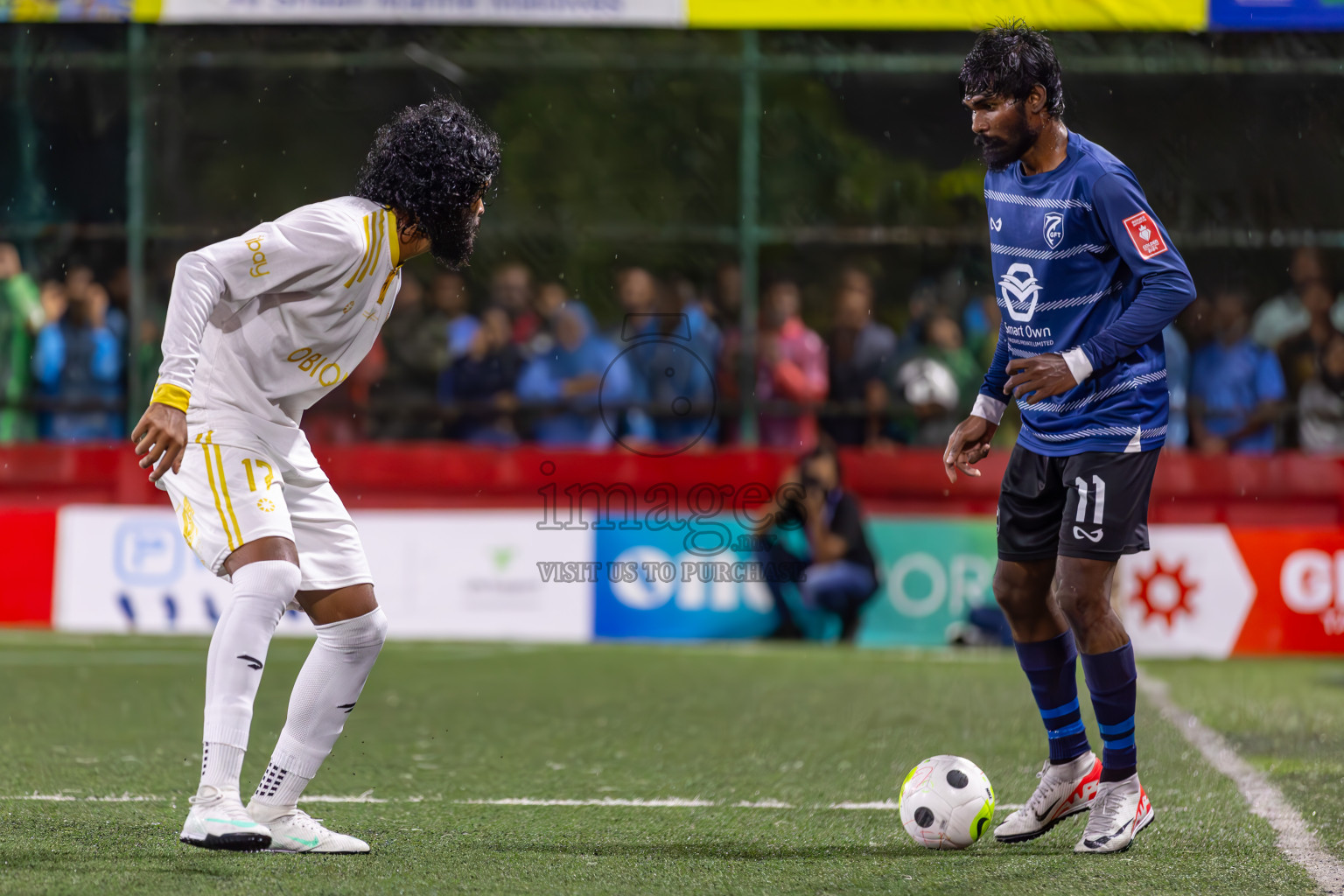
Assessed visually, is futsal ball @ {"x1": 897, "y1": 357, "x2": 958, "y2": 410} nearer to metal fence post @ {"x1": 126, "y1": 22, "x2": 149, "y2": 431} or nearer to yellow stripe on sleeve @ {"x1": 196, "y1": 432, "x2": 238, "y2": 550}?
metal fence post @ {"x1": 126, "y1": 22, "x2": 149, "y2": 431}

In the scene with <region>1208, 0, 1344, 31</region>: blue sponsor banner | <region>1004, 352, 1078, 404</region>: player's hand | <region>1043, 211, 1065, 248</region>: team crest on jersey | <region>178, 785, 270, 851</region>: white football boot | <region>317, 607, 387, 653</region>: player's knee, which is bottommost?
<region>178, 785, 270, 851</region>: white football boot

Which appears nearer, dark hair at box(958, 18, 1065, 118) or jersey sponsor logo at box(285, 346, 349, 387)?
jersey sponsor logo at box(285, 346, 349, 387)

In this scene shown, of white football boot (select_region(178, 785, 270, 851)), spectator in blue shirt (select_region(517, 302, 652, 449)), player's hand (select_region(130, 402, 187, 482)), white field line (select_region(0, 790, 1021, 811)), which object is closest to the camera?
player's hand (select_region(130, 402, 187, 482))

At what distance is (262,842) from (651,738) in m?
2.64

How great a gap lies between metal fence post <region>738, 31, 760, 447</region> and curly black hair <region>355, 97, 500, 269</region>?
6612mm

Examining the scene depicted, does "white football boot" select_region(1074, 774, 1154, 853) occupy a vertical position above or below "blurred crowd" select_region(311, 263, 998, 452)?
below

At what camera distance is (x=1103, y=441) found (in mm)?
4250

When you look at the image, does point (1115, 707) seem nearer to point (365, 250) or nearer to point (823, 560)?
point (365, 250)

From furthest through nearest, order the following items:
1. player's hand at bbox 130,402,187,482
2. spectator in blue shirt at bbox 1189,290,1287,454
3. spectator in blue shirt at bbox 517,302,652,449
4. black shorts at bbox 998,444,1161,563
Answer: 1. spectator in blue shirt at bbox 517,302,652,449
2. spectator in blue shirt at bbox 1189,290,1287,454
3. black shorts at bbox 998,444,1161,563
4. player's hand at bbox 130,402,187,482

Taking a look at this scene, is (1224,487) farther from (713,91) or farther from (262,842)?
(262,842)

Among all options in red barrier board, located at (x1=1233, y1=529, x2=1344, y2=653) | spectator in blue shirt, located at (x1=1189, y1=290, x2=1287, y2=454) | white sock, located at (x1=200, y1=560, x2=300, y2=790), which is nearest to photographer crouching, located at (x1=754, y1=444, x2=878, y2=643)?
red barrier board, located at (x1=1233, y1=529, x2=1344, y2=653)

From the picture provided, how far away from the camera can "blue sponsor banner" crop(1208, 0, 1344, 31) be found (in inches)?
376

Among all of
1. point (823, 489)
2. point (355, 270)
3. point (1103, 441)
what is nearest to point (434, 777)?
point (355, 270)

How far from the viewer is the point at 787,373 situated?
1063 cm
